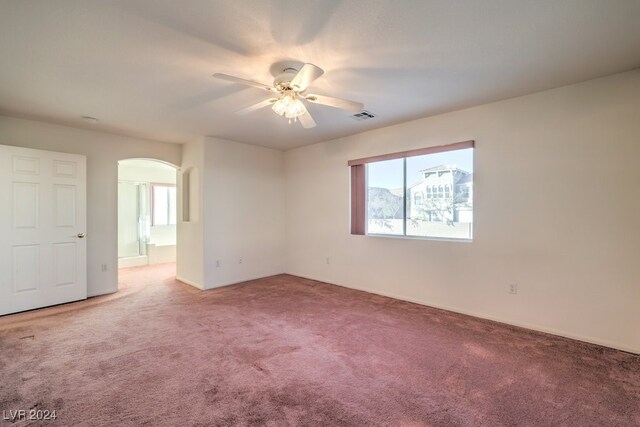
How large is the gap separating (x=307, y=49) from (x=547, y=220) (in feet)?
9.67

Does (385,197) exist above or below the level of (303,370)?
above

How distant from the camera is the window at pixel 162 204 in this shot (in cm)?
744

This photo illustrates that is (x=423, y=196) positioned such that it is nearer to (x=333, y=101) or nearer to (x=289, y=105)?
(x=333, y=101)

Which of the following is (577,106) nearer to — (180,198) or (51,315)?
(180,198)

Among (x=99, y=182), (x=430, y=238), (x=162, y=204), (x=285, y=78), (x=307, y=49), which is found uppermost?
(x=307, y=49)

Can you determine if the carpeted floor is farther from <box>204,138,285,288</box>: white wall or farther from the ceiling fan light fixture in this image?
the ceiling fan light fixture

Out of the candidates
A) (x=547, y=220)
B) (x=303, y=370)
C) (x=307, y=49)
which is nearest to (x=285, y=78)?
(x=307, y=49)

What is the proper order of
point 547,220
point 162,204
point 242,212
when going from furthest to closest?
point 162,204, point 242,212, point 547,220

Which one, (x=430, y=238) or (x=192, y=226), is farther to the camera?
(x=192, y=226)

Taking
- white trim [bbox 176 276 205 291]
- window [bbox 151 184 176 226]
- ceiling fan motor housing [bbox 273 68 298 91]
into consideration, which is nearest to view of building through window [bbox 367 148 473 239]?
ceiling fan motor housing [bbox 273 68 298 91]

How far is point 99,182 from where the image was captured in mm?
4402

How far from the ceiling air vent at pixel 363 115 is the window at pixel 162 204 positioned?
6021 millimetres

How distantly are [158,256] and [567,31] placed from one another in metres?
8.09

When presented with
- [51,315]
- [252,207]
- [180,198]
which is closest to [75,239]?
[51,315]
